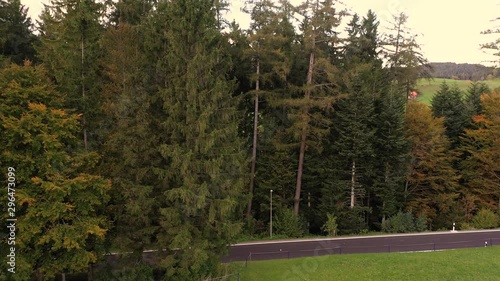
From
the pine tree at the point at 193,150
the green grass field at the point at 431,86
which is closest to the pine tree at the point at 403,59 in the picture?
the green grass field at the point at 431,86

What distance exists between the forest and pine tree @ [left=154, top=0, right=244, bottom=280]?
2.7 inches

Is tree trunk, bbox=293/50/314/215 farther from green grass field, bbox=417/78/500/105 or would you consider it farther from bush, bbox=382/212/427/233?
green grass field, bbox=417/78/500/105

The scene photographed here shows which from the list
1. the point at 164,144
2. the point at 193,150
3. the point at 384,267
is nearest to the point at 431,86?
the point at 384,267

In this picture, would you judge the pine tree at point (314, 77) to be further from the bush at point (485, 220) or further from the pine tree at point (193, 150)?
the bush at point (485, 220)

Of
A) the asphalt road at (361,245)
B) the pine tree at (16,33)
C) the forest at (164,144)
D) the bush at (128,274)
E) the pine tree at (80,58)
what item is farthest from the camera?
the pine tree at (16,33)

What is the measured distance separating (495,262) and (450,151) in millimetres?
16211

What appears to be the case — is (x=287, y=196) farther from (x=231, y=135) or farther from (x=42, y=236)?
(x=42, y=236)

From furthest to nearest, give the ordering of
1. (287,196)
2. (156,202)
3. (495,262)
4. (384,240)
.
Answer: (287,196), (384,240), (495,262), (156,202)

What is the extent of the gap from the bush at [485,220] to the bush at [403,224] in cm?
519

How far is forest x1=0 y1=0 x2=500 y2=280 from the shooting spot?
16438mm

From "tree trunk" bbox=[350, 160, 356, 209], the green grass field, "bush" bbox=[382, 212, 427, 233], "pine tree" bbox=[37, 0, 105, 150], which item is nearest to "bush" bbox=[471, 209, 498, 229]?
"bush" bbox=[382, 212, 427, 233]

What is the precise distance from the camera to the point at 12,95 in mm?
16281

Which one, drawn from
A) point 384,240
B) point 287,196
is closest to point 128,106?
point 287,196

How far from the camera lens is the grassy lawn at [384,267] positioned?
20766mm
